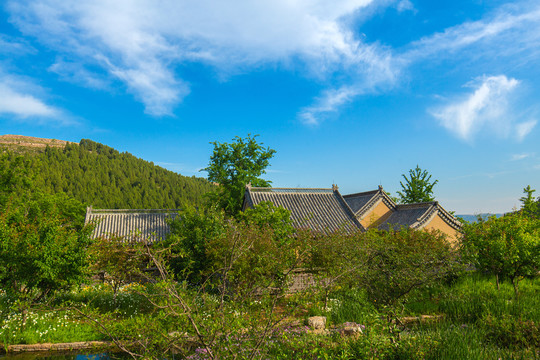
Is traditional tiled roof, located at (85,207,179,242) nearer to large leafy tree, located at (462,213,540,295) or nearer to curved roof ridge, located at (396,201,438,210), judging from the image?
curved roof ridge, located at (396,201,438,210)

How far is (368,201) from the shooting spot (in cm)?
2305

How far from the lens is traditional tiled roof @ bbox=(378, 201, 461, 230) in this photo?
1964 centimetres

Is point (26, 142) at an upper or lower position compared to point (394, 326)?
upper

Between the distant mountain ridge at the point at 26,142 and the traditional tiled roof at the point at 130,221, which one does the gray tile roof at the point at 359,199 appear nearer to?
the traditional tiled roof at the point at 130,221

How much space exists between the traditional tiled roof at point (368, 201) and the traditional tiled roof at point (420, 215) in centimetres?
105

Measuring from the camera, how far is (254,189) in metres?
20.5

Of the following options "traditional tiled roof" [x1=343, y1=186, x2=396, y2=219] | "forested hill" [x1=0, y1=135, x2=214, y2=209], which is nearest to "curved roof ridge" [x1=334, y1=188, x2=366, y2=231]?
"traditional tiled roof" [x1=343, y1=186, x2=396, y2=219]

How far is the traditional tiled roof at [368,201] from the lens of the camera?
22297 mm

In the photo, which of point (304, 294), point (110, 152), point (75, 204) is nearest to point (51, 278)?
point (304, 294)

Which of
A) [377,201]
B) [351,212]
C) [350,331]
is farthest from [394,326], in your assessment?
[377,201]

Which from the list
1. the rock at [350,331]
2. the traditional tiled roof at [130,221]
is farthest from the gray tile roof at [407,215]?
the traditional tiled roof at [130,221]

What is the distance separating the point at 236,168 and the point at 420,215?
1273 cm

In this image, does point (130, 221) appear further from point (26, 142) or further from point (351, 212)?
point (26, 142)

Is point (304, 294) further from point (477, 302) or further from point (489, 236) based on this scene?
point (489, 236)
